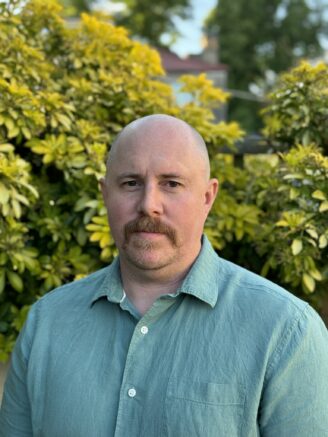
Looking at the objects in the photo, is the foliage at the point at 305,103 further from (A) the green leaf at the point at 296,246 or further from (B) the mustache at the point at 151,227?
(B) the mustache at the point at 151,227

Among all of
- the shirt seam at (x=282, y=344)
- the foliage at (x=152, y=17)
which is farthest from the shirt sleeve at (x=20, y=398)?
the foliage at (x=152, y=17)

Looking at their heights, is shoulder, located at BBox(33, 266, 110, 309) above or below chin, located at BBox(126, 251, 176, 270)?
below

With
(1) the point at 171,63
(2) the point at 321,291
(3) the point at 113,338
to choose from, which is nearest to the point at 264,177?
(2) the point at 321,291

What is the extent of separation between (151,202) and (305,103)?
72.9 inches

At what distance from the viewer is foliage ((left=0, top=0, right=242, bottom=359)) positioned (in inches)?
116

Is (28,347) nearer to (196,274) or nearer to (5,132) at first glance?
(196,274)

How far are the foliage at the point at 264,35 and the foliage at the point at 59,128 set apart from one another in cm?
2659

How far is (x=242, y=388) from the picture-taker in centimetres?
154

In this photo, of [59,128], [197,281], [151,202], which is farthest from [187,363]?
[59,128]

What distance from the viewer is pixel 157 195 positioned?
1690 millimetres

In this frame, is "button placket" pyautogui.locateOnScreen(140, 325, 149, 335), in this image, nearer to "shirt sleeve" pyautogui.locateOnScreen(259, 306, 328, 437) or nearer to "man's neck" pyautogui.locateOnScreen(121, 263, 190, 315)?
"man's neck" pyautogui.locateOnScreen(121, 263, 190, 315)

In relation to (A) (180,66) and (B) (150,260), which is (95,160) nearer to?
(B) (150,260)

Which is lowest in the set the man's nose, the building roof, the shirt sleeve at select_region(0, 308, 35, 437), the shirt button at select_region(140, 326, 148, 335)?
the shirt sleeve at select_region(0, 308, 35, 437)

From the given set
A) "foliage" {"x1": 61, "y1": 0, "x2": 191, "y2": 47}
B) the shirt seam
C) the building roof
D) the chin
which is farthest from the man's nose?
"foliage" {"x1": 61, "y1": 0, "x2": 191, "y2": 47}
